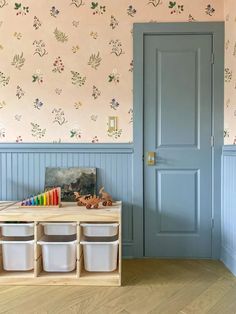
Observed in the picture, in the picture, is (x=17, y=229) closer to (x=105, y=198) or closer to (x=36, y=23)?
(x=105, y=198)

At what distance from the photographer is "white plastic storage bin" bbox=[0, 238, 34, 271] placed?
189cm

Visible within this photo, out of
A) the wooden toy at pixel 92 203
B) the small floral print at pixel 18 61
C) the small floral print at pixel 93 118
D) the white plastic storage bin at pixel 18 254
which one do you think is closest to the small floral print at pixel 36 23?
the small floral print at pixel 18 61

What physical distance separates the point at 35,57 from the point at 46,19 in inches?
13.0

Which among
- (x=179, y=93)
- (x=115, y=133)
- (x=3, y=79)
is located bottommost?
(x=115, y=133)

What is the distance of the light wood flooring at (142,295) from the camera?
1588mm

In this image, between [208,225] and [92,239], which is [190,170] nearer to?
[208,225]

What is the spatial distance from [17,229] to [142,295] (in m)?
0.95

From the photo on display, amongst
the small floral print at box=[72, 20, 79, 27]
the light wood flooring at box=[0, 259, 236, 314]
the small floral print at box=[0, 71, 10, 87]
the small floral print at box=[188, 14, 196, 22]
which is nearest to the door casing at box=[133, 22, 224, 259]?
the small floral print at box=[188, 14, 196, 22]

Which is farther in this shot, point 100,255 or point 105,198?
point 105,198

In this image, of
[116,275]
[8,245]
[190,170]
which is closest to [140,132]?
[190,170]

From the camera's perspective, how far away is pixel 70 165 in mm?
2307

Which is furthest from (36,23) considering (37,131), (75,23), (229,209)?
(229,209)

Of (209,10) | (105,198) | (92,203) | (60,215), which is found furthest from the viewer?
(209,10)

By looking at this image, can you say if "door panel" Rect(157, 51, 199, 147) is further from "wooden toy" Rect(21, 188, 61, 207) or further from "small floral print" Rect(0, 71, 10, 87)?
"small floral print" Rect(0, 71, 10, 87)
